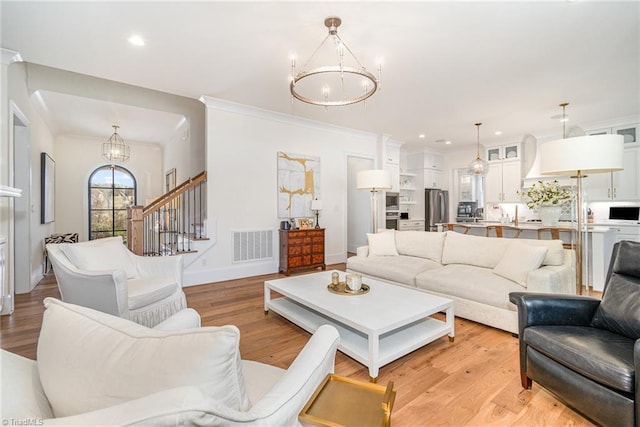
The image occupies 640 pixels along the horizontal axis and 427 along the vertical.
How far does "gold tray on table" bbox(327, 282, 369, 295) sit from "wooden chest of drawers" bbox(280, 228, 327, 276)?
2.22 metres

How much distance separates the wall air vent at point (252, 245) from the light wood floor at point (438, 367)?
53.3 inches

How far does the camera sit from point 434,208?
26.2ft

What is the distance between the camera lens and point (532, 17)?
2.53 meters

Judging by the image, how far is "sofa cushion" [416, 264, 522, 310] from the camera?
2.78 m

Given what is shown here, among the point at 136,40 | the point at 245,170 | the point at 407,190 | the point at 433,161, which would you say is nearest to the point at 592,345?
the point at 136,40

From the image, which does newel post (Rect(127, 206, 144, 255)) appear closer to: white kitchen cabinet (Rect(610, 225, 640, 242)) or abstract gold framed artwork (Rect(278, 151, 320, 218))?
abstract gold framed artwork (Rect(278, 151, 320, 218))

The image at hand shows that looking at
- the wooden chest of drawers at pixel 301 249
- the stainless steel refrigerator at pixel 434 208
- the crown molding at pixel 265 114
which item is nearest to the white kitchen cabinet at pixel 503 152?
the stainless steel refrigerator at pixel 434 208

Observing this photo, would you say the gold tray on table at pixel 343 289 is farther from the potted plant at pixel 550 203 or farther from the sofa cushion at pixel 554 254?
the potted plant at pixel 550 203

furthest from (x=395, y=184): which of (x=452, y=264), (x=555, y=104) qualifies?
(x=452, y=264)

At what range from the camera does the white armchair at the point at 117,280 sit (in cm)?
222

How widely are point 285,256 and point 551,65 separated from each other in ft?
14.3

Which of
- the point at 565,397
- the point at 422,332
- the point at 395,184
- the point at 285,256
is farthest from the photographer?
the point at 395,184

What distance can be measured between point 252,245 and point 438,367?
3520 mm

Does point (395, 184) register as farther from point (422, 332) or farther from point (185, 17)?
point (185, 17)
